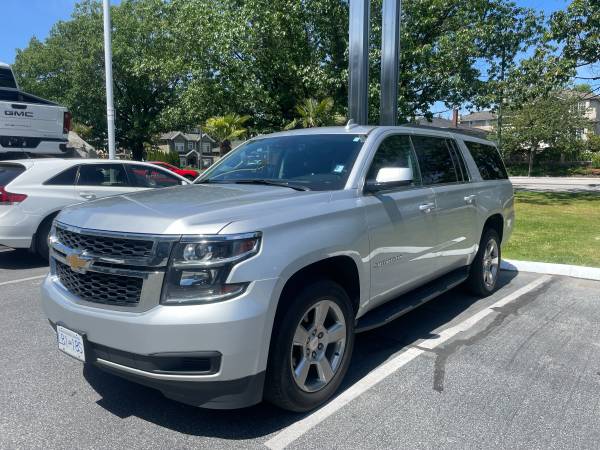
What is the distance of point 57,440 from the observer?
9.51 ft

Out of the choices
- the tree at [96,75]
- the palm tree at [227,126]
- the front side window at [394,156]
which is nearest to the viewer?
the front side window at [394,156]

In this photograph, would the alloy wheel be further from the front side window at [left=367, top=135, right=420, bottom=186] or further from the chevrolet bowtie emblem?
the chevrolet bowtie emblem

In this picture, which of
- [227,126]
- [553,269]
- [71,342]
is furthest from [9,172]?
[227,126]

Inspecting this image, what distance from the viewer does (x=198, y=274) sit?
2650mm

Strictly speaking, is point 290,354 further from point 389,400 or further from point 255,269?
point 389,400

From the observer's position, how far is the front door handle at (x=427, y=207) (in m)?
4.33

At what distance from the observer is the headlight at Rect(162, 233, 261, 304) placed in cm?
264

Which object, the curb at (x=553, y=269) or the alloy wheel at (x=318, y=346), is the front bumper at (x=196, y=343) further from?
the curb at (x=553, y=269)

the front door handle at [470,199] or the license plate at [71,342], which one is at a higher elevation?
the front door handle at [470,199]

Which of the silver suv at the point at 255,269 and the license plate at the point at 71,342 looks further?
the license plate at the point at 71,342

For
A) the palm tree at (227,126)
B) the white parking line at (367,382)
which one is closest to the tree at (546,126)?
the palm tree at (227,126)

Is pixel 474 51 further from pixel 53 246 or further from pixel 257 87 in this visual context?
pixel 53 246

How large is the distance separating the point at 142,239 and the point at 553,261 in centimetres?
715

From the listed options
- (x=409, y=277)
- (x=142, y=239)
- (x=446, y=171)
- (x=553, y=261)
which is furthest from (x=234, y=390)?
Result: (x=553, y=261)
